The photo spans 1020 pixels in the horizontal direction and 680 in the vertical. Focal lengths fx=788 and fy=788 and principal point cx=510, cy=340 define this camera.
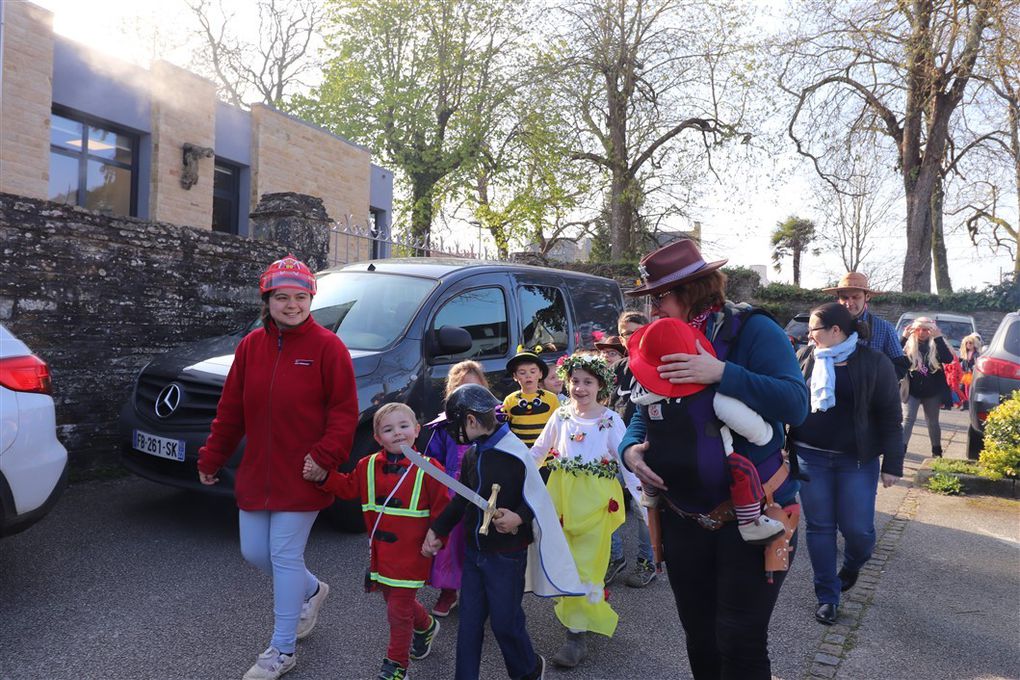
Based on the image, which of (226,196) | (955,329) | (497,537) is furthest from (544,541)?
(955,329)

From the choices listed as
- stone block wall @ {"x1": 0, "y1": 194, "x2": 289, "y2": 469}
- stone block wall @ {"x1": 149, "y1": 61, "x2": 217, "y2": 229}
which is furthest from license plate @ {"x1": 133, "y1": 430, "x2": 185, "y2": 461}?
stone block wall @ {"x1": 149, "y1": 61, "x2": 217, "y2": 229}

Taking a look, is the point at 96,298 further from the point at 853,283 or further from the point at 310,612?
the point at 853,283

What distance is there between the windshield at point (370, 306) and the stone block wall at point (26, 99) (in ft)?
29.5

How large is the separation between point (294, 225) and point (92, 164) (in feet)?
28.2

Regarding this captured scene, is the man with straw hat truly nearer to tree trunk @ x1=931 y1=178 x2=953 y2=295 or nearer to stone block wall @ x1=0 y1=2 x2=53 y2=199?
stone block wall @ x1=0 y1=2 x2=53 y2=199

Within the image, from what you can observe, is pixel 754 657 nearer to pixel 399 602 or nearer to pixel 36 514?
pixel 399 602

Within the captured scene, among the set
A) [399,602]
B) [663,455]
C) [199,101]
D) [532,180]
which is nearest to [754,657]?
[663,455]

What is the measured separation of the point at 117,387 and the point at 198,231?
168cm

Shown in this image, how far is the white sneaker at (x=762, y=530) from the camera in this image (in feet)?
7.73

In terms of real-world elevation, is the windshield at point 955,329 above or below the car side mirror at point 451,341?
above

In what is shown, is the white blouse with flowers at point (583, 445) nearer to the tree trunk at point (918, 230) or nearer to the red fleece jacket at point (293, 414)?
the red fleece jacket at point (293, 414)

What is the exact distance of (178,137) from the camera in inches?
621

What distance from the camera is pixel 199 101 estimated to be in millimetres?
16172

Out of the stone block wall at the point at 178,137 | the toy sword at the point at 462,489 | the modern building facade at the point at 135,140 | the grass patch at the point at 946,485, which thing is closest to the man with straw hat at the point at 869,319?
the toy sword at the point at 462,489
